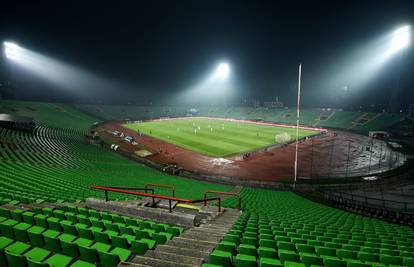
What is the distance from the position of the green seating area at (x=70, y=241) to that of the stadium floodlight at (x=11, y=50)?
70.7 m

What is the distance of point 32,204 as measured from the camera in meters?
9.55

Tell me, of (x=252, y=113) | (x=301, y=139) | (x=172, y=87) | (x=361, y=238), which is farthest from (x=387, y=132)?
(x=172, y=87)

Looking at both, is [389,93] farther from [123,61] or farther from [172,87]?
[123,61]

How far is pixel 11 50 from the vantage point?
2341 inches

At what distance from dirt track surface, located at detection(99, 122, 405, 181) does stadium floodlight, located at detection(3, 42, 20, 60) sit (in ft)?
138

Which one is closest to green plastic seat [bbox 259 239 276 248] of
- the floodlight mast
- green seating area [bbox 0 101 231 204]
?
green seating area [bbox 0 101 231 204]

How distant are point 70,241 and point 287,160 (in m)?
35.3

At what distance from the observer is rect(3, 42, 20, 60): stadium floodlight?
57625 mm

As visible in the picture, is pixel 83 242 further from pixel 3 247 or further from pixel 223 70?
pixel 223 70

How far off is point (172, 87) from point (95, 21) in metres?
50.4

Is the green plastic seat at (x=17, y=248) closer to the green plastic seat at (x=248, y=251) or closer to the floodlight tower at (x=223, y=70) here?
the green plastic seat at (x=248, y=251)

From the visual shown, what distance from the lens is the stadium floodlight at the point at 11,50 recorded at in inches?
2269

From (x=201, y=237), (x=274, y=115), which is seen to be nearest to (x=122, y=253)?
(x=201, y=237)

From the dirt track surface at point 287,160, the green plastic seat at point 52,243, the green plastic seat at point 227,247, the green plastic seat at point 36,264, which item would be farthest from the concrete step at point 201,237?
the dirt track surface at point 287,160
